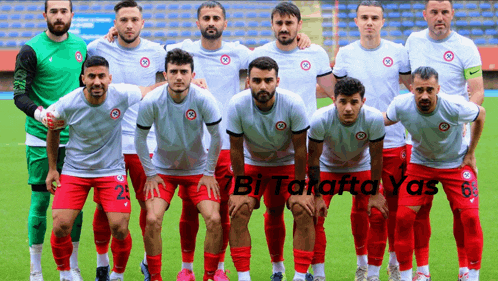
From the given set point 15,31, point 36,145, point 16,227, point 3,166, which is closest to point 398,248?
point 36,145

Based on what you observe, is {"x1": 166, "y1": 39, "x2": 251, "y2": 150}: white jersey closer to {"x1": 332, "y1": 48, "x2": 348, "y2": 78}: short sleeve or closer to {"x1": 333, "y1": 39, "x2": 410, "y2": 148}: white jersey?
{"x1": 332, "y1": 48, "x2": 348, "y2": 78}: short sleeve

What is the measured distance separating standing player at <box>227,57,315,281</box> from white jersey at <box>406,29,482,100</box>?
126 centimetres

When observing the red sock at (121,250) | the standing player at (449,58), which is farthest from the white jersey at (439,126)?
the red sock at (121,250)

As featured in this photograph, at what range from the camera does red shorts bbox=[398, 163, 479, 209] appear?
4.77 metres

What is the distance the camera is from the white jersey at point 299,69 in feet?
17.6

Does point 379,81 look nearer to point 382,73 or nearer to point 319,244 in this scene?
point 382,73

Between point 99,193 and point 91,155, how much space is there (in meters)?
0.30

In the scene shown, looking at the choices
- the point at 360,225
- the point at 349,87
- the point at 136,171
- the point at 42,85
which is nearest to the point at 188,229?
the point at 136,171

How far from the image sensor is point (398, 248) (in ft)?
15.7

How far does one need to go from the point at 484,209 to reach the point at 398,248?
327 cm

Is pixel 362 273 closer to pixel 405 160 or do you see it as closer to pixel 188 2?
pixel 405 160

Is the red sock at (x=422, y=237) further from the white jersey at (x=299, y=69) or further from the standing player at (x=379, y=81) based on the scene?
the white jersey at (x=299, y=69)

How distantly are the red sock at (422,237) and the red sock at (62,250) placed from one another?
2.66 meters

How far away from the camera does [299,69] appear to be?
17.6ft
